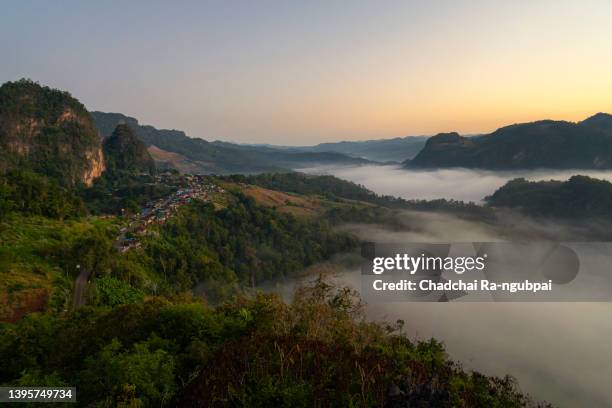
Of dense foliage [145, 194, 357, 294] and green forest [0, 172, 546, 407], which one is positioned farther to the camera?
dense foliage [145, 194, 357, 294]

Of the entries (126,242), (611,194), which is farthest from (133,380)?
(611,194)

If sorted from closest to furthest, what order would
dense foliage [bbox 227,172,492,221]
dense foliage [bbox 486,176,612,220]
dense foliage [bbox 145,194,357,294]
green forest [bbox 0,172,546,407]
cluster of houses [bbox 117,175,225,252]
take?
green forest [bbox 0,172,546,407]
cluster of houses [bbox 117,175,225,252]
dense foliage [bbox 145,194,357,294]
dense foliage [bbox 486,176,612,220]
dense foliage [bbox 227,172,492,221]

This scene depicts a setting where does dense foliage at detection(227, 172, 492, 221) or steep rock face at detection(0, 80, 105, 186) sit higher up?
steep rock face at detection(0, 80, 105, 186)

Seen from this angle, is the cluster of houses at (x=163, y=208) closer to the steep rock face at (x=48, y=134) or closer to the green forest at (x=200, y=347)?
the green forest at (x=200, y=347)

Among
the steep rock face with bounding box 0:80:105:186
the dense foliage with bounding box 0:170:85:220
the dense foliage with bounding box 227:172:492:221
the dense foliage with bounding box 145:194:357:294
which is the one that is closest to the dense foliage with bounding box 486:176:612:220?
the dense foliage with bounding box 227:172:492:221

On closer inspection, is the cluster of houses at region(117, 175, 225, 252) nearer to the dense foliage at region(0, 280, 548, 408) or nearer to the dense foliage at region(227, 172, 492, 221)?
the dense foliage at region(0, 280, 548, 408)

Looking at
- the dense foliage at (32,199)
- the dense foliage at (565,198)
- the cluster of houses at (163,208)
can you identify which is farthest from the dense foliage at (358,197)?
the dense foliage at (32,199)
